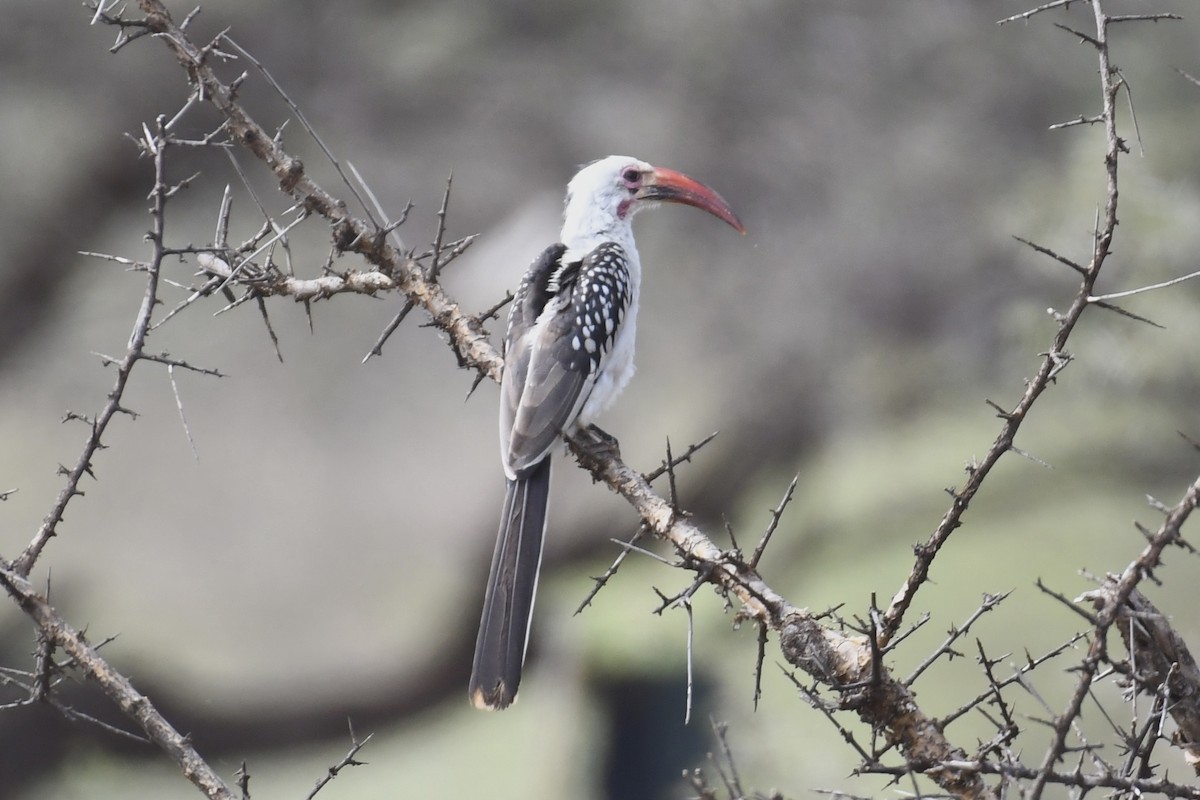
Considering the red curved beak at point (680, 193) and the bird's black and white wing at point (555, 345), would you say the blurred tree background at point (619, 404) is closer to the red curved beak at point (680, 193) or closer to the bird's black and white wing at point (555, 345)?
the red curved beak at point (680, 193)

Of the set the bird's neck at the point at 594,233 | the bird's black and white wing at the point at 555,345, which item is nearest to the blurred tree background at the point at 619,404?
the bird's neck at the point at 594,233

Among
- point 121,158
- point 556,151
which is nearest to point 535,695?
point 556,151

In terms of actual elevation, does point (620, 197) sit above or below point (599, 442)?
above

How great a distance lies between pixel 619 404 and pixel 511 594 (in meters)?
2.96

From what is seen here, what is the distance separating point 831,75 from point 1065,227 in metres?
1.37

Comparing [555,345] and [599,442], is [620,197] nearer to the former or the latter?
[555,345]

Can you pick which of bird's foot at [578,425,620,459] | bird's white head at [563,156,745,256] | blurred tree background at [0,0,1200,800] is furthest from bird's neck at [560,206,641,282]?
blurred tree background at [0,0,1200,800]

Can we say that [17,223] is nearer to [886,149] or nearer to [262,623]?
[262,623]

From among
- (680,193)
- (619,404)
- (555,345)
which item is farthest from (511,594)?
(619,404)

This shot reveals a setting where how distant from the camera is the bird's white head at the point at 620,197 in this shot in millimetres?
2652

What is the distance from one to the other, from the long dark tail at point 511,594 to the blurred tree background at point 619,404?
2247mm

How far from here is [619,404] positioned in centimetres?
480

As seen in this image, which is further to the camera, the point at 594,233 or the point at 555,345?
the point at 594,233

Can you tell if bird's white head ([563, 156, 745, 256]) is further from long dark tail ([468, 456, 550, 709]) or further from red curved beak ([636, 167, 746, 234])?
long dark tail ([468, 456, 550, 709])
